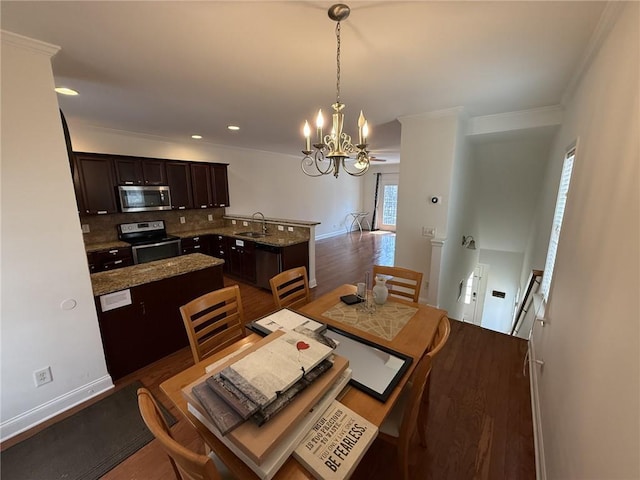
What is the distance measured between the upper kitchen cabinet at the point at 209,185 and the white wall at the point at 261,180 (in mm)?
370

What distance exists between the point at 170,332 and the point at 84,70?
2.38m

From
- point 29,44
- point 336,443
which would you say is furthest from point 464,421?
point 29,44

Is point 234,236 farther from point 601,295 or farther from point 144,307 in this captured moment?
point 601,295

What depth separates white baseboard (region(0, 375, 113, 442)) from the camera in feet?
5.62

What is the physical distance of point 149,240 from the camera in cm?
422

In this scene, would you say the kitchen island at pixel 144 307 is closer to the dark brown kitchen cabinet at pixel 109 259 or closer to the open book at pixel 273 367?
the dark brown kitchen cabinet at pixel 109 259

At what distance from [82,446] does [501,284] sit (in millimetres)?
6947

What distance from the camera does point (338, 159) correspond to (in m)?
1.62

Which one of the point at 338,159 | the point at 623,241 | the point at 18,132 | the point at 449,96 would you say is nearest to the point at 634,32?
the point at 623,241

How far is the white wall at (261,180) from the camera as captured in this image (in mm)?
4051

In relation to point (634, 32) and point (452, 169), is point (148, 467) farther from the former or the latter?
point (452, 169)

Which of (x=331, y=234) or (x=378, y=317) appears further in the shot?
(x=331, y=234)

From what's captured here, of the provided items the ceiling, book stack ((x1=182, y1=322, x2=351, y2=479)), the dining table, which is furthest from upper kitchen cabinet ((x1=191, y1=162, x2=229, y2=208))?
book stack ((x1=182, y1=322, x2=351, y2=479))

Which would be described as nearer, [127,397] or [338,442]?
[338,442]
